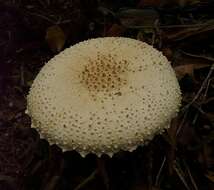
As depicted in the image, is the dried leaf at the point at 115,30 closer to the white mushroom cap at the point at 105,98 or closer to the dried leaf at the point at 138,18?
the dried leaf at the point at 138,18

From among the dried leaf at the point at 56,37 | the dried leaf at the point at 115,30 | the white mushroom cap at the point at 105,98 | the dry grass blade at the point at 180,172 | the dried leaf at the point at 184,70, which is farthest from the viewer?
the dried leaf at the point at 56,37

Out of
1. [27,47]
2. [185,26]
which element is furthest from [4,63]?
[185,26]

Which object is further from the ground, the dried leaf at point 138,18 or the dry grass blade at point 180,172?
the dried leaf at point 138,18

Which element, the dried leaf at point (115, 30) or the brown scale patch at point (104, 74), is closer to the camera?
the brown scale patch at point (104, 74)

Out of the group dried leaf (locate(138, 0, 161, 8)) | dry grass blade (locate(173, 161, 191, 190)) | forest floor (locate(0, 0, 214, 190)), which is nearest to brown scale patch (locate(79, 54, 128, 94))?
forest floor (locate(0, 0, 214, 190))

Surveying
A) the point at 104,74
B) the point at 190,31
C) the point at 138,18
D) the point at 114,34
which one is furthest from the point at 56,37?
the point at 104,74

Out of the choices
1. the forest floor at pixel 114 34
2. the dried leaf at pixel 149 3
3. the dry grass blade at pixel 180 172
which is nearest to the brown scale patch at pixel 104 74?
the forest floor at pixel 114 34

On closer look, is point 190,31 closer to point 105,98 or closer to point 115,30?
point 115,30

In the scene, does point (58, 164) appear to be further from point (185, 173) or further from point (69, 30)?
point (69, 30)
